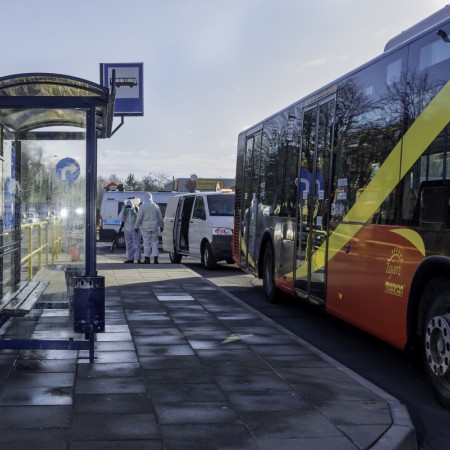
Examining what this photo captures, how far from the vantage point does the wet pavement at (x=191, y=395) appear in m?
4.10

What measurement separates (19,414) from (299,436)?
1.88 metres

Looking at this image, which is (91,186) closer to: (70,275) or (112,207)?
(70,275)

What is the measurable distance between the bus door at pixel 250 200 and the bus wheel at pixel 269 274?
0.67m

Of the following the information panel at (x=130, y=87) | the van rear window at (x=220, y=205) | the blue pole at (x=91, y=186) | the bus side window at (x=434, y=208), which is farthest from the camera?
the information panel at (x=130, y=87)

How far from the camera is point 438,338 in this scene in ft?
17.5

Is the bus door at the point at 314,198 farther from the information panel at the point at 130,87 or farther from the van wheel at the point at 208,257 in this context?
the information panel at the point at 130,87

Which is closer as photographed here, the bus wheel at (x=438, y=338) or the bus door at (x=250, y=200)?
the bus wheel at (x=438, y=338)

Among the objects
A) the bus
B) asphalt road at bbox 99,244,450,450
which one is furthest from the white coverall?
the bus

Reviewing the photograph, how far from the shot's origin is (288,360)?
20.6 ft

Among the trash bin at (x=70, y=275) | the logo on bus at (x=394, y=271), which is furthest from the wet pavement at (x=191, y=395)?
the logo on bus at (x=394, y=271)

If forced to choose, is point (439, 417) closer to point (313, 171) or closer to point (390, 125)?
point (390, 125)

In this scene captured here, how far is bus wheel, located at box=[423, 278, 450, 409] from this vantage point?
5168mm

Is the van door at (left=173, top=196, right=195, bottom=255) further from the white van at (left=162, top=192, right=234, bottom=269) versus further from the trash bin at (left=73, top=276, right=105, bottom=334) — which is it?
the trash bin at (left=73, top=276, right=105, bottom=334)

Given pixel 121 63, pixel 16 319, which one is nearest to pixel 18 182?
pixel 16 319
